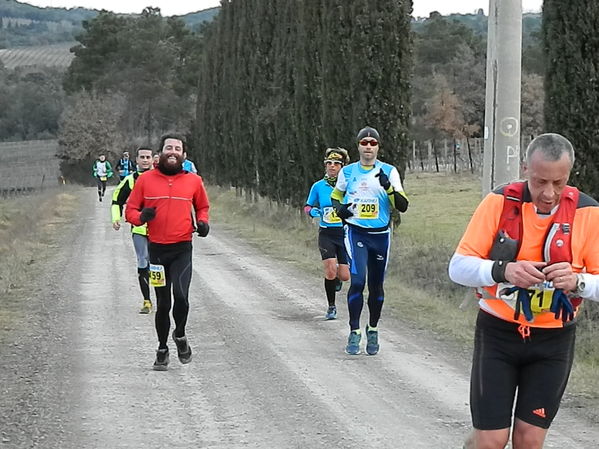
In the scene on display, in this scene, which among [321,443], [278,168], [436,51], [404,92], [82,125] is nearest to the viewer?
[321,443]

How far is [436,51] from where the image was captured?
263 ft

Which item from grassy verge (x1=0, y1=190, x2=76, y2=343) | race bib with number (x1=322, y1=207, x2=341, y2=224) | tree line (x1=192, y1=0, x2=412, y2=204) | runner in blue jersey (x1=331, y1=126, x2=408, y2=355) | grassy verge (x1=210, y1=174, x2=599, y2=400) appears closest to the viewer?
runner in blue jersey (x1=331, y1=126, x2=408, y2=355)

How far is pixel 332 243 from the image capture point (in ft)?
38.9

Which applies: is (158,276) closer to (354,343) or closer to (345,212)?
(345,212)

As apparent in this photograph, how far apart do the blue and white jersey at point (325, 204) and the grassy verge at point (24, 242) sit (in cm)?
381

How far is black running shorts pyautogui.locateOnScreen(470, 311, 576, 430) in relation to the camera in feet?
15.4

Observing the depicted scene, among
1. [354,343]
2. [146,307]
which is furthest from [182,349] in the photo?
[146,307]

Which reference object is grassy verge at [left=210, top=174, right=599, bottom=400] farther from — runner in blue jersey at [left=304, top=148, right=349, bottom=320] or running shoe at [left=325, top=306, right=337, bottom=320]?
runner in blue jersey at [left=304, top=148, right=349, bottom=320]

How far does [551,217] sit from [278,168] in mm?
26055

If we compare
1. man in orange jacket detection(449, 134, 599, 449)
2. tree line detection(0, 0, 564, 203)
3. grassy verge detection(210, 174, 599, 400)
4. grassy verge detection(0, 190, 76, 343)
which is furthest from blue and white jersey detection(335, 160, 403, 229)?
tree line detection(0, 0, 564, 203)

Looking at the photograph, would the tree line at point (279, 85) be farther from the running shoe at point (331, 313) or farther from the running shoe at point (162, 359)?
the running shoe at point (162, 359)

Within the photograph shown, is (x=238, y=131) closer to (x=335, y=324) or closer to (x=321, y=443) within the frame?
(x=335, y=324)

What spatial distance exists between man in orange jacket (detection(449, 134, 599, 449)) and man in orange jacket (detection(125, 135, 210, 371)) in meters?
4.65

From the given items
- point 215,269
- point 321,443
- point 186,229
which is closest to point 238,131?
point 215,269
